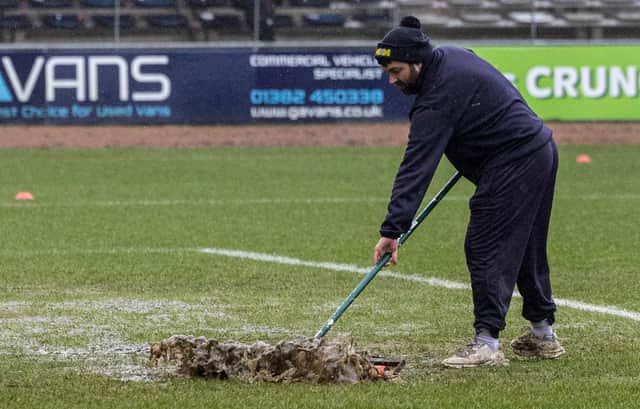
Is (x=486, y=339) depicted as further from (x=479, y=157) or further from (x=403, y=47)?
(x=403, y=47)

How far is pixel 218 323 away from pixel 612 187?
9.04 meters

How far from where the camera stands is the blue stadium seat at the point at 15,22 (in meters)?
22.4

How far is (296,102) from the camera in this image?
21.6m

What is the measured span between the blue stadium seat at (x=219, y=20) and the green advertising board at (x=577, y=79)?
4.22 metres

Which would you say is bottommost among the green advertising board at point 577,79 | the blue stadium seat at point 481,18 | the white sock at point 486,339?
the green advertising board at point 577,79

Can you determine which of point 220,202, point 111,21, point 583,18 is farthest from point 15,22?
point 583,18

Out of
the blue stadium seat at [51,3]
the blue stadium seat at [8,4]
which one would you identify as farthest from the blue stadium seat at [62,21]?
the blue stadium seat at [8,4]

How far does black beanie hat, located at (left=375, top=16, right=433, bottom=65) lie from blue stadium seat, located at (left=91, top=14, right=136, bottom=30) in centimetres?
1727

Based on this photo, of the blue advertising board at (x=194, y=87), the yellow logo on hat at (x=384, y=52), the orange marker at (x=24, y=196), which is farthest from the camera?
the blue advertising board at (x=194, y=87)

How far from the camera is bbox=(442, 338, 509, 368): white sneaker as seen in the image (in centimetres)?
629

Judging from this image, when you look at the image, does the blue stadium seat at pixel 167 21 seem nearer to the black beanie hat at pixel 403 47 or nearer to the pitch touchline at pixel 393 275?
the pitch touchline at pixel 393 275

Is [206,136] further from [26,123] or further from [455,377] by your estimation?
[455,377]

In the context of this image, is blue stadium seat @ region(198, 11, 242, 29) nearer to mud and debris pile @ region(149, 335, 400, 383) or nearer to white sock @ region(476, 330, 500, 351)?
white sock @ region(476, 330, 500, 351)

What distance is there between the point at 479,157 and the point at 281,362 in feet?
4.52
